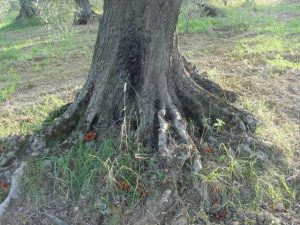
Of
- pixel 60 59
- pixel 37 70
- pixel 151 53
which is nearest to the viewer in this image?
pixel 151 53

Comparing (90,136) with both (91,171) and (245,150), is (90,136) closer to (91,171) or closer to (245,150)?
(91,171)

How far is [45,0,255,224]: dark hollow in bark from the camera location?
488 centimetres

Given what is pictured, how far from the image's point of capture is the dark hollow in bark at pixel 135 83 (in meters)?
4.88

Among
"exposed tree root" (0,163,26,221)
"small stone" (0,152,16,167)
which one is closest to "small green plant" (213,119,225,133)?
"exposed tree root" (0,163,26,221)

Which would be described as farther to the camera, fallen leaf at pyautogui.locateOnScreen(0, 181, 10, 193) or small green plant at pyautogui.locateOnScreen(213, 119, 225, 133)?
small green plant at pyautogui.locateOnScreen(213, 119, 225, 133)

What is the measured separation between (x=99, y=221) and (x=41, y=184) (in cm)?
78

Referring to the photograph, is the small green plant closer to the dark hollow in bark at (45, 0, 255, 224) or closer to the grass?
the dark hollow in bark at (45, 0, 255, 224)

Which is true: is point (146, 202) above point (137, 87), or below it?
below

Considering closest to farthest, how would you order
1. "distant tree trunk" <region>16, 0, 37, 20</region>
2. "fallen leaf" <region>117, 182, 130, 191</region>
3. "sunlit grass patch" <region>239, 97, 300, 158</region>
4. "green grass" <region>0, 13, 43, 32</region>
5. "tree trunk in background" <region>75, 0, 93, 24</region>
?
"fallen leaf" <region>117, 182, 130, 191</region> → "sunlit grass patch" <region>239, 97, 300, 158</region> → "tree trunk in background" <region>75, 0, 93, 24</region> → "green grass" <region>0, 13, 43, 32</region> → "distant tree trunk" <region>16, 0, 37, 20</region>

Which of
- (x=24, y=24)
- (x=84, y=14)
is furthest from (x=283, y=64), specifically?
(x=24, y=24)

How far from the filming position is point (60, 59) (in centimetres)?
1088

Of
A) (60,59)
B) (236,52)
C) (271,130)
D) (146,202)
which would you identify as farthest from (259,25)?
(146,202)

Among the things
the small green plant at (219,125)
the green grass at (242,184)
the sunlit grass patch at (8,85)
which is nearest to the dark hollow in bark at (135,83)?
the small green plant at (219,125)

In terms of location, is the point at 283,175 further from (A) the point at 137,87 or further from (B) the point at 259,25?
(B) the point at 259,25
